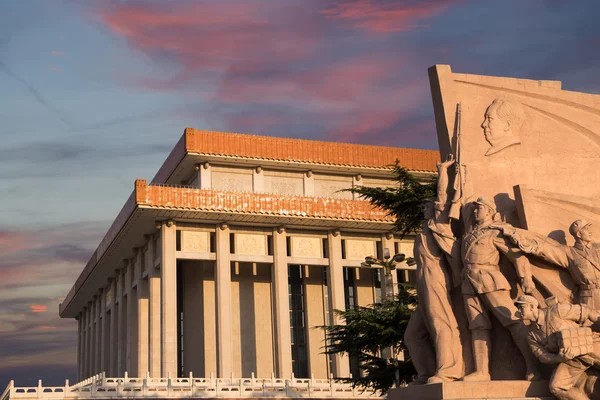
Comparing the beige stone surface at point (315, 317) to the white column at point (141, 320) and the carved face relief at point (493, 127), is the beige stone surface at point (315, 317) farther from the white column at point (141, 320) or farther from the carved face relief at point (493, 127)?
the carved face relief at point (493, 127)

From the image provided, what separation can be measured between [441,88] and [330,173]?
3312 cm

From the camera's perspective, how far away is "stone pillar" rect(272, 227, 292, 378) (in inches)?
1497

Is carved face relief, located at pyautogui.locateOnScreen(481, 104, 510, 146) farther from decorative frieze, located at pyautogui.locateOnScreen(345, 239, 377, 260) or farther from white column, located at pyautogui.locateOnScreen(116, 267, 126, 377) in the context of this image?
white column, located at pyautogui.locateOnScreen(116, 267, 126, 377)

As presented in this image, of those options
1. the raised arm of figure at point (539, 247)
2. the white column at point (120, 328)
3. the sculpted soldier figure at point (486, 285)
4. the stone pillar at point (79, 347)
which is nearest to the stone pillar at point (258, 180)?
the white column at point (120, 328)

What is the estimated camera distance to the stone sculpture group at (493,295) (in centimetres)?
921

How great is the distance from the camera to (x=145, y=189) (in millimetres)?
35938

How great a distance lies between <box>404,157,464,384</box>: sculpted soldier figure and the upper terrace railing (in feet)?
53.1

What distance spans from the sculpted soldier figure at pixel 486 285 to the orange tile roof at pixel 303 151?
30.8 m

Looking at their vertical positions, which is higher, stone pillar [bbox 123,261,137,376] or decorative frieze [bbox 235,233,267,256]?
decorative frieze [bbox 235,233,267,256]

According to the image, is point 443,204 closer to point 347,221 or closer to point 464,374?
point 464,374

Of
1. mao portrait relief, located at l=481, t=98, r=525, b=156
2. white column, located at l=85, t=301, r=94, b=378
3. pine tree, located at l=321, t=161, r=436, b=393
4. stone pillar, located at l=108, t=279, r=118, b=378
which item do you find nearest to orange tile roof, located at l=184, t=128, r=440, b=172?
stone pillar, located at l=108, t=279, r=118, b=378

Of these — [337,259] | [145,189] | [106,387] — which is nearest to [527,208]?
[106,387]

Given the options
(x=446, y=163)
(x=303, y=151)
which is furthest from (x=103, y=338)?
(x=446, y=163)

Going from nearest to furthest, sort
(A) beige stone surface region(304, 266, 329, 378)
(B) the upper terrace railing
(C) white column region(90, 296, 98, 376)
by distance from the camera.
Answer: (B) the upper terrace railing, (A) beige stone surface region(304, 266, 329, 378), (C) white column region(90, 296, 98, 376)
